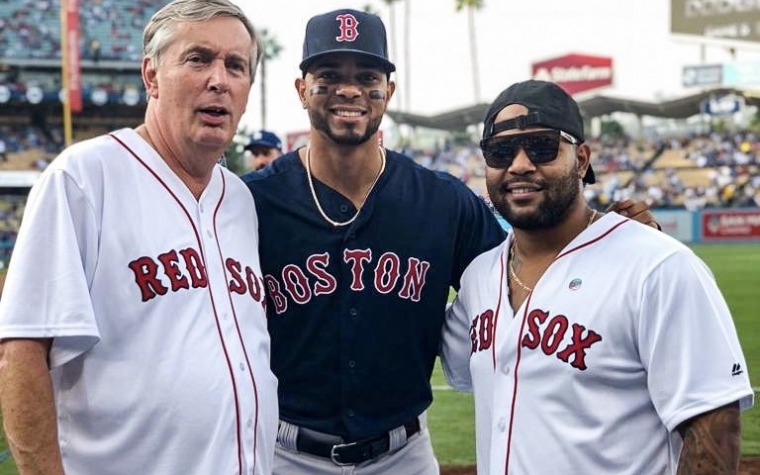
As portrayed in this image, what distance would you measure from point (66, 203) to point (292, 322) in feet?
3.66

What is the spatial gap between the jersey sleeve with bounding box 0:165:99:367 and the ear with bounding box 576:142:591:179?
135cm

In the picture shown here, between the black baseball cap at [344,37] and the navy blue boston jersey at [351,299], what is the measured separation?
0.44 meters

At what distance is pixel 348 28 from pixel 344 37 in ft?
0.11

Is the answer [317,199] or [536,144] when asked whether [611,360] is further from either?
[317,199]

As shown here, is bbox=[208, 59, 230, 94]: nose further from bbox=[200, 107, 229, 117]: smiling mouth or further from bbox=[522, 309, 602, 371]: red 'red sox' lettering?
bbox=[522, 309, 602, 371]: red 'red sox' lettering

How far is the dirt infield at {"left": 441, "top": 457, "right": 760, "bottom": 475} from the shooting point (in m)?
5.21

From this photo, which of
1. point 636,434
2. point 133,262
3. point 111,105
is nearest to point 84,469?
point 133,262

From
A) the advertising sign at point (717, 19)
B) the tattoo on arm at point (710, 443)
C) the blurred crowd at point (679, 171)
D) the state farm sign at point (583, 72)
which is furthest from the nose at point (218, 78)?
the state farm sign at point (583, 72)

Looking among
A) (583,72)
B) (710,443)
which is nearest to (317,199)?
(710,443)

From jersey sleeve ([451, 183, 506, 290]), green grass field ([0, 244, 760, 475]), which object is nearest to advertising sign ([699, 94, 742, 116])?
green grass field ([0, 244, 760, 475])

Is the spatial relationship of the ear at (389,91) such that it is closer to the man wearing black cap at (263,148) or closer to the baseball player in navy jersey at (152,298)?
the baseball player in navy jersey at (152,298)

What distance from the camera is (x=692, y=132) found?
40156mm

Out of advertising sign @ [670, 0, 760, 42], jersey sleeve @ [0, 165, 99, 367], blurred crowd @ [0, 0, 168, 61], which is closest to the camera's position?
jersey sleeve @ [0, 165, 99, 367]

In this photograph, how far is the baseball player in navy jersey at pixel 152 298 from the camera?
6.62ft
